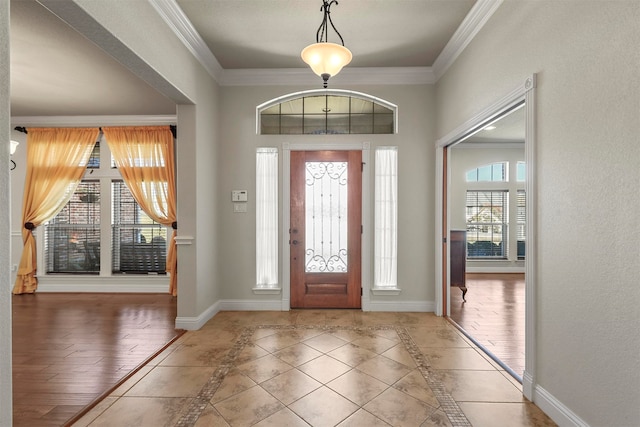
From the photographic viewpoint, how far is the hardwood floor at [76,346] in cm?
225

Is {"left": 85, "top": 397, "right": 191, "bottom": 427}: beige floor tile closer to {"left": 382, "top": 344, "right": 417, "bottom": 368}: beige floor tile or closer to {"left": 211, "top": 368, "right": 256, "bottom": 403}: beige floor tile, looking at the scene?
{"left": 211, "top": 368, "right": 256, "bottom": 403}: beige floor tile

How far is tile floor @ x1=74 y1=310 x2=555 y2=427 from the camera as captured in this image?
81.4 inches

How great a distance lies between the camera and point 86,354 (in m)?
3.00

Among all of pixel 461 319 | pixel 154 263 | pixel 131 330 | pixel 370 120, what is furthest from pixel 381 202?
pixel 154 263

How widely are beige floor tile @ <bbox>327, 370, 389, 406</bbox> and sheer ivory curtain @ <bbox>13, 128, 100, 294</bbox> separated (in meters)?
5.39

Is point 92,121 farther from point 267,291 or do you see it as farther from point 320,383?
point 320,383

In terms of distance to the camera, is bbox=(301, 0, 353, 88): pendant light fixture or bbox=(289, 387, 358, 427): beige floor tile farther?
bbox=(301, 0, 353, 88): pendant light fixture

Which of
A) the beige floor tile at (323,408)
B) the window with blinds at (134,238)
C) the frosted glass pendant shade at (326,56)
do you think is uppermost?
the frosted glass pendant shade at (326,56)

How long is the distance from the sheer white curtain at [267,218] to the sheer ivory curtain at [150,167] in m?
1.82

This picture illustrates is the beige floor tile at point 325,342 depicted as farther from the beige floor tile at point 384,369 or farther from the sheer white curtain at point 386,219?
the sheer white curtain at point 386,219

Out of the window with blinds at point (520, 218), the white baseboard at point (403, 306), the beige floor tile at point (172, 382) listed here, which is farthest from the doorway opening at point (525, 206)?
the window with blinds at point (520, 218)

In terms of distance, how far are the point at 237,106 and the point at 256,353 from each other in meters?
3.09

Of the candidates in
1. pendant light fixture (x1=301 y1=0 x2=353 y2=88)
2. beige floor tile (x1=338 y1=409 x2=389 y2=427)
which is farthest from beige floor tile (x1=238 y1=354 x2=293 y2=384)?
pendant light fixture (x1=301 y1=0 x2=353 y2=88)

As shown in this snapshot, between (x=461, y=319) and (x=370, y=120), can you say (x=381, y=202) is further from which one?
(x=461, y=319)
